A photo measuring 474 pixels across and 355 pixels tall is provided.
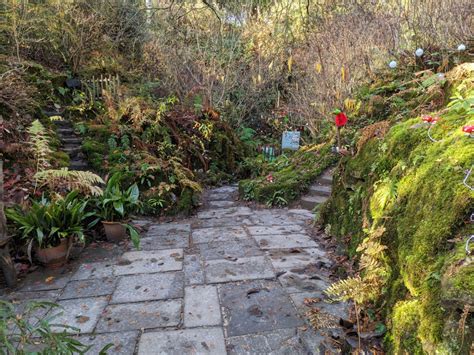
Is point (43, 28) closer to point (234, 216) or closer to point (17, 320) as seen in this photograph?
point (234, 216)

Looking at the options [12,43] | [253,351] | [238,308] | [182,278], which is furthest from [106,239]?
[12,43]

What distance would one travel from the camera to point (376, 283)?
2150 mm

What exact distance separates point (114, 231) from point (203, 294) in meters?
1.72

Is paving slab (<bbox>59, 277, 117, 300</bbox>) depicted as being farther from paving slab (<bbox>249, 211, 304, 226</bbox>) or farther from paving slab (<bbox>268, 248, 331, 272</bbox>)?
paving slab (<bbox>249, 211, 304, 226</bbox>)

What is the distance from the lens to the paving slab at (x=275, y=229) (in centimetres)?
420

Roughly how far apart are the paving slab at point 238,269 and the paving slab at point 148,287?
0.28 meters

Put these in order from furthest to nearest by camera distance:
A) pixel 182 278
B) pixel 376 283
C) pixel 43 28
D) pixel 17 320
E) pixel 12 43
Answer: pixel 43 28
pixel 12 43
pixel 182 278
pixel 376 283
pixel 17 320

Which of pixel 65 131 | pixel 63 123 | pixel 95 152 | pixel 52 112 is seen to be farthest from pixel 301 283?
pixel 52 112

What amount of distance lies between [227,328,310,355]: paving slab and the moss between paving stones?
0.52 metres

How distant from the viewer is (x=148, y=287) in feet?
9.29

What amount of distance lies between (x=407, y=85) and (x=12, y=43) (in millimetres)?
7734

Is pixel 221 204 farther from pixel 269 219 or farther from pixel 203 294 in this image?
pixel 203 294

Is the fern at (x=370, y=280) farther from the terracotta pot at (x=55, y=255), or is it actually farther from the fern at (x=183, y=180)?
the fern at (x=183, y=180)

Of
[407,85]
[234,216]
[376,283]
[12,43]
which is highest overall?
[12,43]
